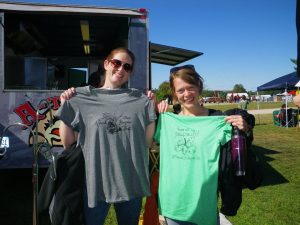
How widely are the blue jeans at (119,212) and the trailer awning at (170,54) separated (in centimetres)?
896

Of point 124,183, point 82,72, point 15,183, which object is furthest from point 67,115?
point 82,72

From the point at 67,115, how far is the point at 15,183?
533 cm

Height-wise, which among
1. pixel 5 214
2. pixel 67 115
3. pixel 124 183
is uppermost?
pixel 67 115

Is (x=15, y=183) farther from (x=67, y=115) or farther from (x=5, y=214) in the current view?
(x=67, y=115)

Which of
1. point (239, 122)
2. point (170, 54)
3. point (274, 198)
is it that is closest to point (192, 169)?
point (239, 122)

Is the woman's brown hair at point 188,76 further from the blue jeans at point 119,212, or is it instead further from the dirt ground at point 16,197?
the dirt ground at point 16,197

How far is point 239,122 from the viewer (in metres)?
2.51

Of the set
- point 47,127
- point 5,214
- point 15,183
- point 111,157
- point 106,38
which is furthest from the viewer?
point 106,38

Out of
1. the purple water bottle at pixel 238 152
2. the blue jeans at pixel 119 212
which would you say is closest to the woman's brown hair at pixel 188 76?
the purple water bottle at pixel 238 152

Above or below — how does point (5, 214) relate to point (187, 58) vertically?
below

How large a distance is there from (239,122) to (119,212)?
1197 millimetres

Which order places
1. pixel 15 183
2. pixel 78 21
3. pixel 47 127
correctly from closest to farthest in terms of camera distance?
pixel 47 127, pixel 15 183, pixel 78 21

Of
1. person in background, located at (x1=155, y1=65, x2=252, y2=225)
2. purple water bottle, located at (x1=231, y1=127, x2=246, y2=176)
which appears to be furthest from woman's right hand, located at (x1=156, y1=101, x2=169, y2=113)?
purple water bottle, located at (x1=231, y1=127, x2=246, y2=176)

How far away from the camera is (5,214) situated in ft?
16.6
